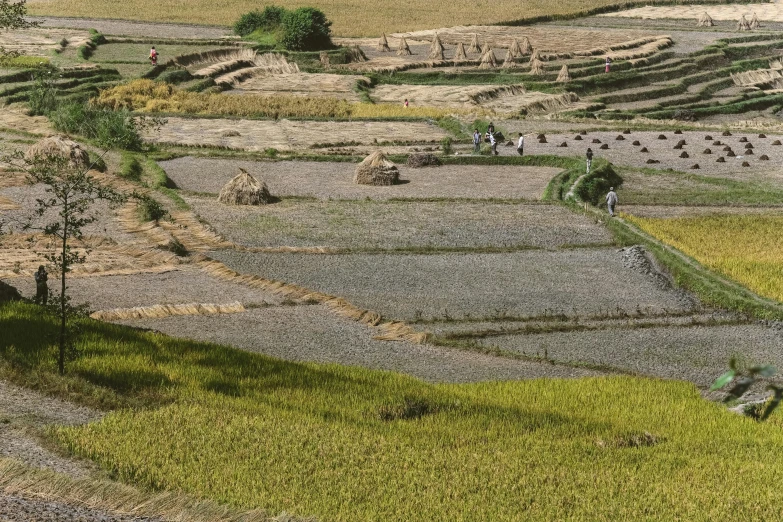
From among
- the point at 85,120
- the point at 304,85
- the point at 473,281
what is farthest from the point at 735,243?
the point at 304,85

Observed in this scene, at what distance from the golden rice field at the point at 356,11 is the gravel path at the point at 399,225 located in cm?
5954

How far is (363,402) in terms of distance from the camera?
18734mm

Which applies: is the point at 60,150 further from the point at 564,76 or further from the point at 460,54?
the point at 460,54

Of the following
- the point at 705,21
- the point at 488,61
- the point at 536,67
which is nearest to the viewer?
the point at 536,67

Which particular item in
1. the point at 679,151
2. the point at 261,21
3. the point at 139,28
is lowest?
the point at 679,151

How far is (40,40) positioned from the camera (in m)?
81.4

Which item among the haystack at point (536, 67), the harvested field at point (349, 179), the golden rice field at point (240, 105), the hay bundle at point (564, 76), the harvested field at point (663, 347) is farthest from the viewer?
the haystack at point (536, 67)

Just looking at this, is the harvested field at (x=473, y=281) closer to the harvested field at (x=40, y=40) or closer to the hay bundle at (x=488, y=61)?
the harvested field at (x=40, y=40)

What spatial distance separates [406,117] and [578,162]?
14.9 m

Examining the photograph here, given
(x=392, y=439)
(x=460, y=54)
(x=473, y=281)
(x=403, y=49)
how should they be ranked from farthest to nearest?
(x=403, y=49)
(x=460, y=54)
(x=473, y=281)
(x=392, y=439)

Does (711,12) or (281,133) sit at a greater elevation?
(711,12)

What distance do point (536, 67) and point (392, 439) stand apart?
62854 mm

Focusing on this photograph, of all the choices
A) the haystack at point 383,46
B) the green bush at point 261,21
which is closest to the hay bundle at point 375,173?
the haystack at point 383,46

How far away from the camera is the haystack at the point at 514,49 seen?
8212 centimetres
